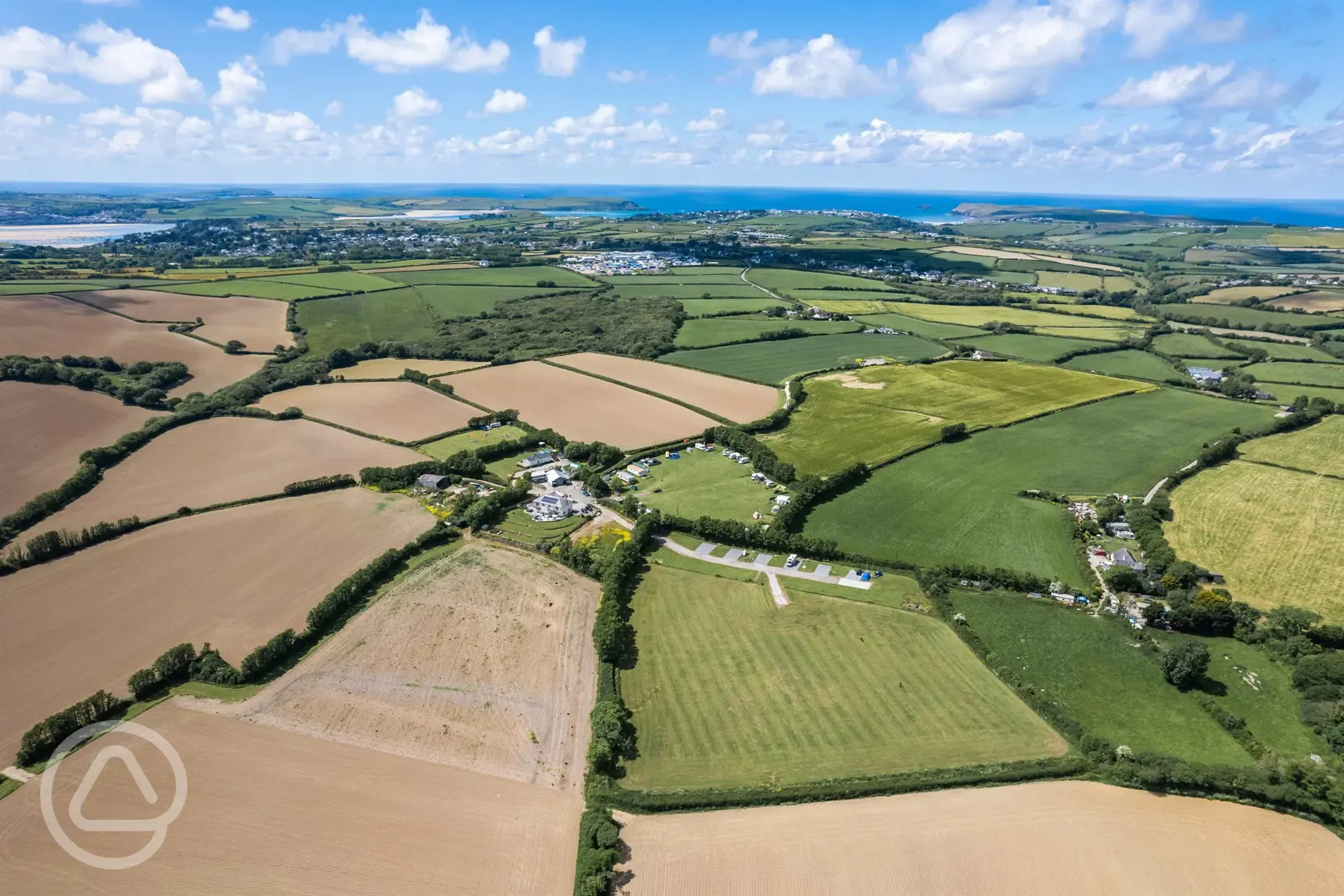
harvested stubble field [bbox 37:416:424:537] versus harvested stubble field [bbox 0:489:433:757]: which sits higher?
harvested stubble field [bbox 37:416:424:537]

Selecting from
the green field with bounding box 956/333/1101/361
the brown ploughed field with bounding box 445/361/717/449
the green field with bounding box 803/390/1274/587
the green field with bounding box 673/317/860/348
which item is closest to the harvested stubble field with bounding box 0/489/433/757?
the brown ploughed field with bounding box 445/361/717/449

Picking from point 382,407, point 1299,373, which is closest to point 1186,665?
point 382,407

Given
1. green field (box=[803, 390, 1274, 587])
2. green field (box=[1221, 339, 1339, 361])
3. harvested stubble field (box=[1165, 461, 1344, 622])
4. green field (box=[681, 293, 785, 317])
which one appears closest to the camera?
harvested stubble field (box=[1165, 461, 1344, 622])

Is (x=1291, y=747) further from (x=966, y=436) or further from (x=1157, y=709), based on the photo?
(x=966, y=436)

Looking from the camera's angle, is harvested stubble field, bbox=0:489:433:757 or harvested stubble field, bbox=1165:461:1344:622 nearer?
harvested stubble field, bbox=0:489:433:757

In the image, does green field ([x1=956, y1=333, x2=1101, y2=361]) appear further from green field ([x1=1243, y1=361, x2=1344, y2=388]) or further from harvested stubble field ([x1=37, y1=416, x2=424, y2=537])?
harvested stubble field ([x1=37, y1=416, x2=424, y2=537])

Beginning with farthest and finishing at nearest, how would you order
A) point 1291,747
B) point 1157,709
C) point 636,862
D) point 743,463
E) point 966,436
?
point 966,436 → point 743,463 → point 1157,709 → point 1291,747 → point 636,862

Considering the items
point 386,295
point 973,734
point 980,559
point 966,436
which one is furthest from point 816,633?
point 386,295

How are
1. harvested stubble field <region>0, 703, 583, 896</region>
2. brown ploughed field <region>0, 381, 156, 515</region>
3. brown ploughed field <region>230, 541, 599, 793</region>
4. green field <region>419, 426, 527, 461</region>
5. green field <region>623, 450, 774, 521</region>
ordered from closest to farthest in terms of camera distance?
harvested stubble field <region>0, 703, 583, 896</region>
brown ploughed field <region>230, 541, 599, 793</region>
green field <region>623, 450, 774, 521</region>
brown ploughed field <region>0, 381, 156, 515</region>
green field <region>419, 426, 527, 461</region>
